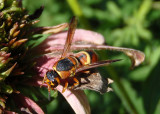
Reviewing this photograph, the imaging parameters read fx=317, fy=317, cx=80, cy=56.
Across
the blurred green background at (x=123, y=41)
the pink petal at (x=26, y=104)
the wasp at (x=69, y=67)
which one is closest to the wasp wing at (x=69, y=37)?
the wasp at (x=69, y=67)

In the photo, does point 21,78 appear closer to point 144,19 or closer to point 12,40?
point 12,40

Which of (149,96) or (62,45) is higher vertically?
(62,45)

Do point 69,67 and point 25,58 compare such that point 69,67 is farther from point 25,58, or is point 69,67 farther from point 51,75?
point 25,58

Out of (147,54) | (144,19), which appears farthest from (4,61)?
(144,19)

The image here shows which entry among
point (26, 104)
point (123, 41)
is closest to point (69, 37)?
point (26, 104)

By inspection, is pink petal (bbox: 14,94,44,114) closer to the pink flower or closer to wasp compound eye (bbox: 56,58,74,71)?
the pink flower

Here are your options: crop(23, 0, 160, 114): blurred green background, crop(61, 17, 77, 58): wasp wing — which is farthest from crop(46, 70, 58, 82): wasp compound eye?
crop(23, 0, 160, 114): blurred green background
